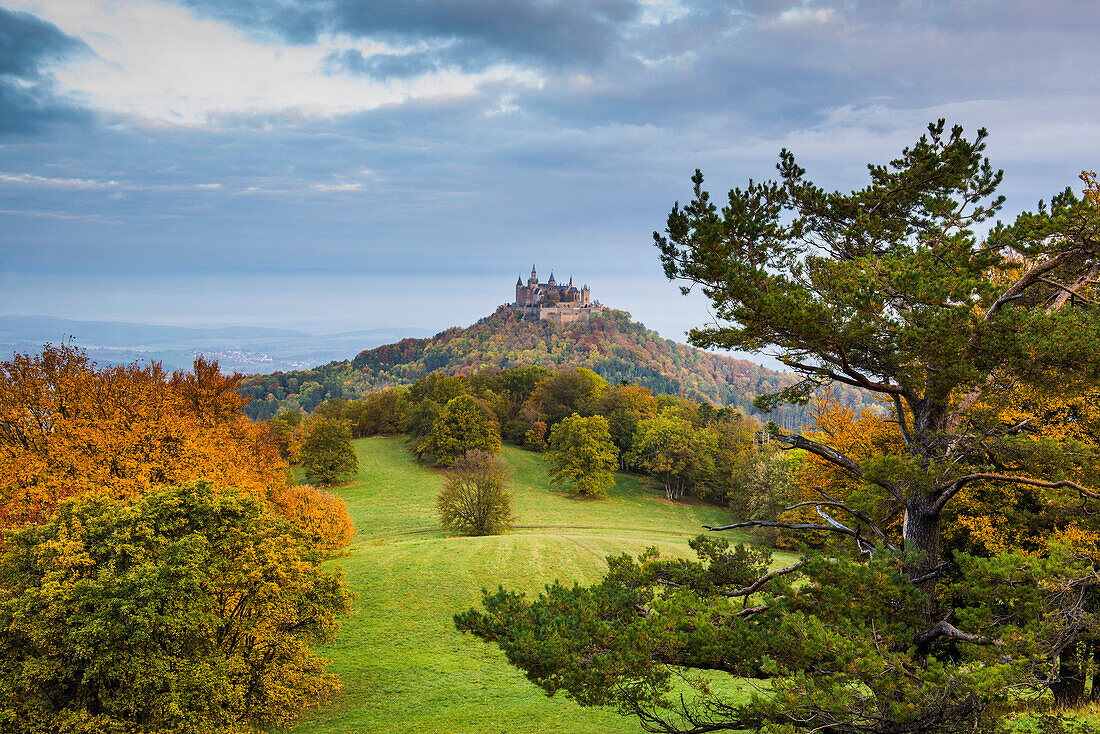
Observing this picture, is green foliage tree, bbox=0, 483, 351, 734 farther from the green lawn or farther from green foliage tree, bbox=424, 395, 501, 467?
green foliage tree, bbox=424, 395, 501, 467

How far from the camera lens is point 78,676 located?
34.9ft

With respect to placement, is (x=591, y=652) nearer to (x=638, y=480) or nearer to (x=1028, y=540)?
(x=1028, y=540)

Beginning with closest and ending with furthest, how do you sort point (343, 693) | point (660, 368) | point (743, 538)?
point (343, 693), point (743, 538), point (660, 368)

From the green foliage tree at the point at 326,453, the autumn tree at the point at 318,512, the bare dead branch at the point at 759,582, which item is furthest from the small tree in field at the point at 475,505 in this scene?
the bare dead branch at the point at 759,582

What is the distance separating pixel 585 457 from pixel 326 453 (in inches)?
937

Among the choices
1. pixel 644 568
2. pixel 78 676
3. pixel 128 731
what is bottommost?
pixel 128 731

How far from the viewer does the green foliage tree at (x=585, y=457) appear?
51.6 metres

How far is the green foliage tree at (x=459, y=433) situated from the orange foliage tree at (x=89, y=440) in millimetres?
33522

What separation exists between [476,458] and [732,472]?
89.3 ft

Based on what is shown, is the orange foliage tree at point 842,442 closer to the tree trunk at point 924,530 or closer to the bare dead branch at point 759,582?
the tree trunk at point 924,530

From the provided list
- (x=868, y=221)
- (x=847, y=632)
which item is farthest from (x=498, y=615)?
(x=868, y=221)

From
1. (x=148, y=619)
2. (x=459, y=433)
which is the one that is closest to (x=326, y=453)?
(x=459, y=433)

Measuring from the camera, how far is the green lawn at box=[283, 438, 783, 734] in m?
15.4

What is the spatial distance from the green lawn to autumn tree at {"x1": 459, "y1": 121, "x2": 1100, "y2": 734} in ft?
27.5
